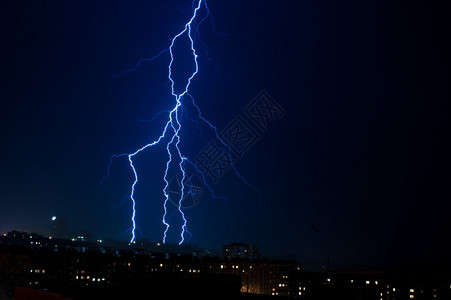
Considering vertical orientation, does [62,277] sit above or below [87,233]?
below

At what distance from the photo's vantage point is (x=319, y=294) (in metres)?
7.24

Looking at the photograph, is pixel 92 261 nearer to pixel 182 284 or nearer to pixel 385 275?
pixel 385 275

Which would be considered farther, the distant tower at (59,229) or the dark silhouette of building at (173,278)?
the distant tower at (59,229)

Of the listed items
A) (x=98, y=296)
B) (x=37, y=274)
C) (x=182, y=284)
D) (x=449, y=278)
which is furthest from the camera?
(x=37, y=274)

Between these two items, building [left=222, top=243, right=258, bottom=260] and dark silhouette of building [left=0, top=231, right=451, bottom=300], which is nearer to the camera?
dark silhouette of building [left=0, top=231, right=451, bottom=300]

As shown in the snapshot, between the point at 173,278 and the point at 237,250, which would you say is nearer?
the point at 173,278

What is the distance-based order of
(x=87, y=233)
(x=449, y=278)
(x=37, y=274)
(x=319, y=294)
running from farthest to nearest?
1. (x=87, y=233)
2. (x=37, y=274)
3. (x=449, y=278)
4. (x=319, y=294)

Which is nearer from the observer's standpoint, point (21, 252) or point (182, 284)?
point (182, 284)

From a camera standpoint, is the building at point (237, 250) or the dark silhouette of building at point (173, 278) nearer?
the dark silhouette of building at point (173, 278)

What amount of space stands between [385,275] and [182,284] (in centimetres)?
1563

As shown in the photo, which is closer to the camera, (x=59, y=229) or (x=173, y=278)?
(x=173, y=278)

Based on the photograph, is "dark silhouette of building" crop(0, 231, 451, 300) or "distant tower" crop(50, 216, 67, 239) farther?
"distant tower" crop(50, 216, 67, 239)

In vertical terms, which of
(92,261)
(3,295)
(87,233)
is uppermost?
(87,233)

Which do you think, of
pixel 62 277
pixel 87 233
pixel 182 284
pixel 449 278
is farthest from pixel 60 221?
pixel 182 284
